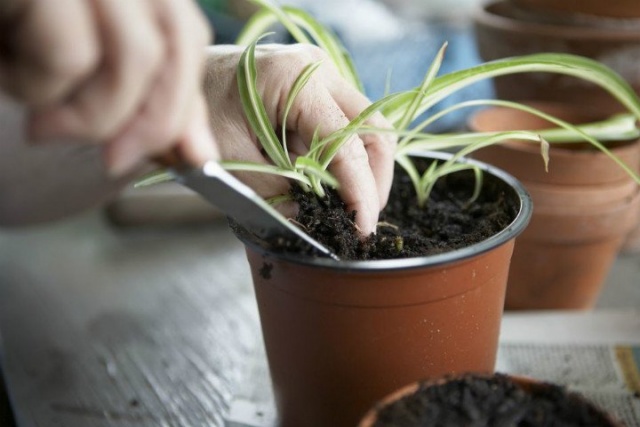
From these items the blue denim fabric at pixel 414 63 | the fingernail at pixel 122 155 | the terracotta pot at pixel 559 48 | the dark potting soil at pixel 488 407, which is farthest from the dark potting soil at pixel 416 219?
the blue denim fabric at pixel 414 63

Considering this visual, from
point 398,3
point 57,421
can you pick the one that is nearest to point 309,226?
point 57,421

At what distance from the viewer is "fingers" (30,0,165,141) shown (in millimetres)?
285

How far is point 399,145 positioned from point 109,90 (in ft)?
1.30

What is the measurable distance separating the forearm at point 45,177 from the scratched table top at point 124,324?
37cm

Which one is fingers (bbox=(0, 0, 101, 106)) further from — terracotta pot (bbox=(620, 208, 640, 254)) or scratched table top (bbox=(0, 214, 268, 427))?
terracotta pot (bbox=(620, 208, 640, 254))

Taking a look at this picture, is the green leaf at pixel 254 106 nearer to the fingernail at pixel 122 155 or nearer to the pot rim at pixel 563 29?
the fingernail at pixel 122 155

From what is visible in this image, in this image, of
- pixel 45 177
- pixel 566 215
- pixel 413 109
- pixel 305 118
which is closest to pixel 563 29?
pixel 566 215

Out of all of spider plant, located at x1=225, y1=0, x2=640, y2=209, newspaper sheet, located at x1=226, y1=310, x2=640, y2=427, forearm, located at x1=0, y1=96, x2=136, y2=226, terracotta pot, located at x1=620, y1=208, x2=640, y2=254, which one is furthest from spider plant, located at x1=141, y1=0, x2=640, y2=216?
terracotta pot, located at x1=620, y1=208, x2=640, y2=254

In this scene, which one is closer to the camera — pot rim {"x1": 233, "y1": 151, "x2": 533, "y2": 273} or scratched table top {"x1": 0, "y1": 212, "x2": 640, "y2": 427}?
pot rim {"x1": 233, "y1": 151, "x2": 533, "y2": 273}

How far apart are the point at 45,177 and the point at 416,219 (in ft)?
1.23

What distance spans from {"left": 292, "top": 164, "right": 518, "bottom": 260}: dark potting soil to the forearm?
20cm

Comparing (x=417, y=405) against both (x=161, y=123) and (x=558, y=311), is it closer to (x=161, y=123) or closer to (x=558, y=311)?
(x=161, y=123)

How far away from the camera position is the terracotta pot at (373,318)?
19.3 inches

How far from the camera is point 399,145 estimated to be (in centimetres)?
64
